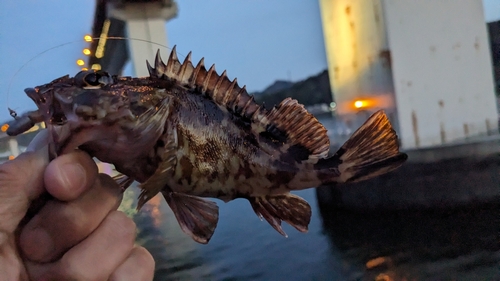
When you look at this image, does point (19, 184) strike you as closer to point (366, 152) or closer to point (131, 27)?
point (366, 152)

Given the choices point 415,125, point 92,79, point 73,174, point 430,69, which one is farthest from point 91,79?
point 430,69

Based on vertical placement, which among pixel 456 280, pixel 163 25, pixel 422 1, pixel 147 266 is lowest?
pixel 456 280

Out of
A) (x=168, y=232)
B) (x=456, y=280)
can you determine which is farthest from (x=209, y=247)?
(x=456, y=280)

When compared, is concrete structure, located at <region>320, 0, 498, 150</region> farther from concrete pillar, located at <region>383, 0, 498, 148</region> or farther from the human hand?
the human hand

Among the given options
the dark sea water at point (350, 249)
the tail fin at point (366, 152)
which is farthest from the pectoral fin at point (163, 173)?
the dark sea water at point (350, 249)

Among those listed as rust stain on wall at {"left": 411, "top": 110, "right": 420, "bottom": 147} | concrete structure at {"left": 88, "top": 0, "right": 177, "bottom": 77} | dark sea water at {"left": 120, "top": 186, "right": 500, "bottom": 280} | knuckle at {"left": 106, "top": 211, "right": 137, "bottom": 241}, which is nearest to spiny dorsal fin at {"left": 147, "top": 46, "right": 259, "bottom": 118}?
knuckle at {"left": 106, "top": 211, "right": 137, "bottom": 241}

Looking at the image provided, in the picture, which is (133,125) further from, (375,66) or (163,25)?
(375,66)
